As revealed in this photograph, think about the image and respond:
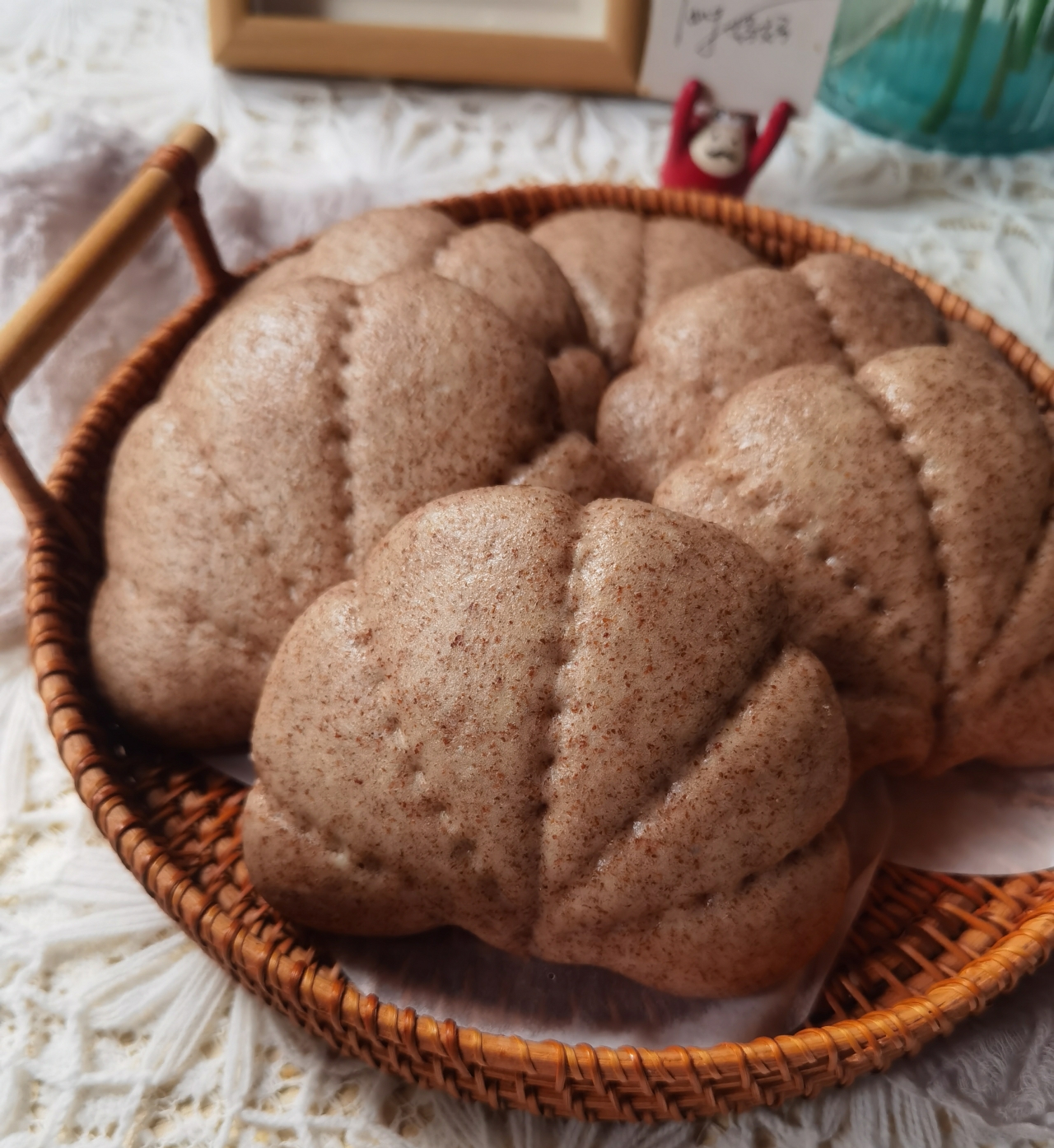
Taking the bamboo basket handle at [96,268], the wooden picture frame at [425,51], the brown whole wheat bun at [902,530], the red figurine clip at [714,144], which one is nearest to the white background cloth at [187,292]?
the wooden picture frame at [425,51]

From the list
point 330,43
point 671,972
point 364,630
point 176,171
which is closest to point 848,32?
point 330,43

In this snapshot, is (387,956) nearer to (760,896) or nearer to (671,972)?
(671,972)

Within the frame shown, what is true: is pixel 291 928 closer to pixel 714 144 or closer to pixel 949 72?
pixel 714 144

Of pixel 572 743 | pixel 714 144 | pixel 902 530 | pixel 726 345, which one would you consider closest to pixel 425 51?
pixel 714 144

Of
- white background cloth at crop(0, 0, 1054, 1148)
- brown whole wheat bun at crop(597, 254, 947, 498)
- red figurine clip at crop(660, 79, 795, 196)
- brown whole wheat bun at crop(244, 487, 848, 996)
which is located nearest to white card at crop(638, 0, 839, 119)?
red figurine clip at crop(660, 79, 795, 196)

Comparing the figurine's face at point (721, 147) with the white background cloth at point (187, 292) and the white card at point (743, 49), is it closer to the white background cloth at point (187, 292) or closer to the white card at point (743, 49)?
the white card at point (743, 49)

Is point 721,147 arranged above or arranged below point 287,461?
above

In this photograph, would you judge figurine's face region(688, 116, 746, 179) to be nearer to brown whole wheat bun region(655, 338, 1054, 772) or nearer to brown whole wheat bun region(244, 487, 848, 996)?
brown whole wheat bun region(655, 338, 1054, 772)

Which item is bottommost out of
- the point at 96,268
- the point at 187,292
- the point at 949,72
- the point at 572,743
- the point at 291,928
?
the point at 291,928
